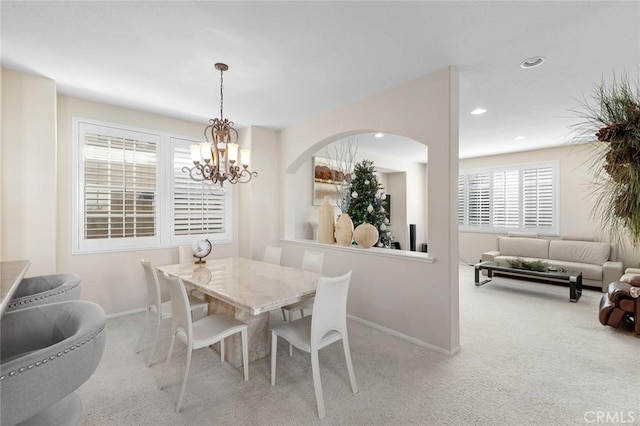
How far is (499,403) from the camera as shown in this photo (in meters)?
2.05

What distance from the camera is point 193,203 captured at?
4.39 meters

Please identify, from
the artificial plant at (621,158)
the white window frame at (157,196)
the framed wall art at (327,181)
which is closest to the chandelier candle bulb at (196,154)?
the white window frame at (157,196)

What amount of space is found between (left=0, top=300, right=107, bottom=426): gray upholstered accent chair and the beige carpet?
37.5 inches

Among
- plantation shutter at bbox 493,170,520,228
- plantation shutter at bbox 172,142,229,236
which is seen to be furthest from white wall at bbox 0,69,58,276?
plantation shutter at bbox 493,170,520,228

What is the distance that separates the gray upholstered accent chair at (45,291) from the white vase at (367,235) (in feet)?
9.03

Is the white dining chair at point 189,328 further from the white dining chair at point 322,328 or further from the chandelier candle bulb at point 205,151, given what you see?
the chandelier candle bulb at point 205,151

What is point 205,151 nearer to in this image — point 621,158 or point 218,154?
point 218,154

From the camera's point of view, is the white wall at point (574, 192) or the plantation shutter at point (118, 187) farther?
the white wall at point (574, 192)

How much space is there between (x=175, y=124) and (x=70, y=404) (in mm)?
3884

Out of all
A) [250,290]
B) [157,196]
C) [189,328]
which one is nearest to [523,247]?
[250,290]

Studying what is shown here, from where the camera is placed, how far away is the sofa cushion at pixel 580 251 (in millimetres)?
5047

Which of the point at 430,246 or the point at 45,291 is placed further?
the point at 430,246

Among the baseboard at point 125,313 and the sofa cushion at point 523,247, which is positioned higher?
the sofa cushion at point 523,247

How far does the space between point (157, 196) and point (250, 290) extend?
262 centimetres
